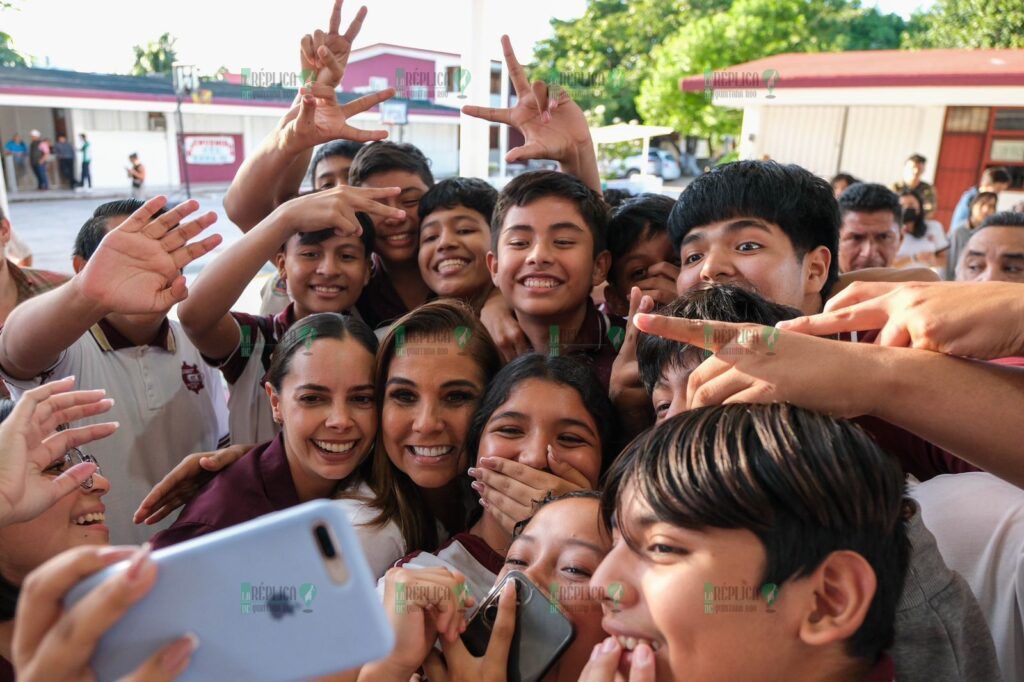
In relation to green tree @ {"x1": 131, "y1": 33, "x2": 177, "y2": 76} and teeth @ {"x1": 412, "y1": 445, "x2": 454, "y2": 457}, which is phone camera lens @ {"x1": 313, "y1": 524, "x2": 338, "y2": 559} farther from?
green tree @ {"x1": 131, "y1": 33, "x2": 177, "y2": 76}

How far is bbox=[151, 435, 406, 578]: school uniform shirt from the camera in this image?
1.52 meters

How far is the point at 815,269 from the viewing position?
1836 mm

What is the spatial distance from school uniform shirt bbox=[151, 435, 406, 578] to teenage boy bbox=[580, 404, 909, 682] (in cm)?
71

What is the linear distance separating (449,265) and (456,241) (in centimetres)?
8

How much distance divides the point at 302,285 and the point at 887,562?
1827mm

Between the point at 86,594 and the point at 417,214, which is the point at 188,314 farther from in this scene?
the point at 86,594

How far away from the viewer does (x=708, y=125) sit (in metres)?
14.5

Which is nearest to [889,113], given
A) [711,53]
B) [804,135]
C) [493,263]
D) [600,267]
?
[804,135]

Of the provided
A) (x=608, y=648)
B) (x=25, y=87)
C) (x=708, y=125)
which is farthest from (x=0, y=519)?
(x=708, y=125)

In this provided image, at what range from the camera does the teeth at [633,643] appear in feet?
2.99

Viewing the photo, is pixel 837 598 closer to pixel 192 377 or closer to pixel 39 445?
pixel 39 445

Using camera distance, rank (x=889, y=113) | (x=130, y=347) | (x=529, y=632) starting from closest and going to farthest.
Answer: (x=529, y=632) → (x=130, y=347) → (x=889, y=113)

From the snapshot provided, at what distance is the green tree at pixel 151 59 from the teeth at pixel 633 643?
13443mm

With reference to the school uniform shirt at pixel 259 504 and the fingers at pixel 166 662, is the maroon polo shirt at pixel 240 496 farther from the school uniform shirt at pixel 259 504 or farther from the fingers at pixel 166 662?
the fingers at pixel 166 662
